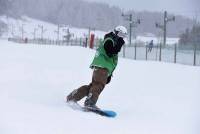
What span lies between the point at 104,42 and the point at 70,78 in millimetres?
4119

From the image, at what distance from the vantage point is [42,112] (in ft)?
20.6

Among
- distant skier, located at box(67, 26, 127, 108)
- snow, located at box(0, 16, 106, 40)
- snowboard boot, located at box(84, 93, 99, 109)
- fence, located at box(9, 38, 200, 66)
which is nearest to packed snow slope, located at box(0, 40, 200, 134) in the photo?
snowboard boot, located at box(84, 93, 99, 109)

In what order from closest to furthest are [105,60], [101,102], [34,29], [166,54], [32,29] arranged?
[105,60] < [101,102] < [166,54] < [34,29] < [32,29]

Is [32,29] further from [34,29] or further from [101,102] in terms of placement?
[101,102]

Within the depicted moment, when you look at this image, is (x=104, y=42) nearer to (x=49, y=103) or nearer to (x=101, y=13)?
(x=49, y=103)

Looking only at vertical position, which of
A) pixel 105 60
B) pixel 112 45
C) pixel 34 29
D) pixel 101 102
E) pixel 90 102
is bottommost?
pixel 101 102

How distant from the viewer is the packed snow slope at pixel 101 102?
5730mm

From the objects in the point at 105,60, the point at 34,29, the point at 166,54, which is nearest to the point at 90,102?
the point at 105,60

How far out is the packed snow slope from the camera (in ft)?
18.8

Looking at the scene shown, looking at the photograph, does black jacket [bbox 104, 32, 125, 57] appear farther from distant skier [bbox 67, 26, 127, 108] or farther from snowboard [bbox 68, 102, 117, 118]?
snowboard [bbox 68, 102, 117, 118]

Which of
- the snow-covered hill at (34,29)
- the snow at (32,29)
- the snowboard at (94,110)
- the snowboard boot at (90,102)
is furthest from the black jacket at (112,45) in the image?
the snow at (32,29)

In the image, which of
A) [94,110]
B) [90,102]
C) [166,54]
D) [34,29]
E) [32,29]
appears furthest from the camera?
[32,29]

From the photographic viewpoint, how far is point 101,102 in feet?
28.1

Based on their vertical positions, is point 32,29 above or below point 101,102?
above
